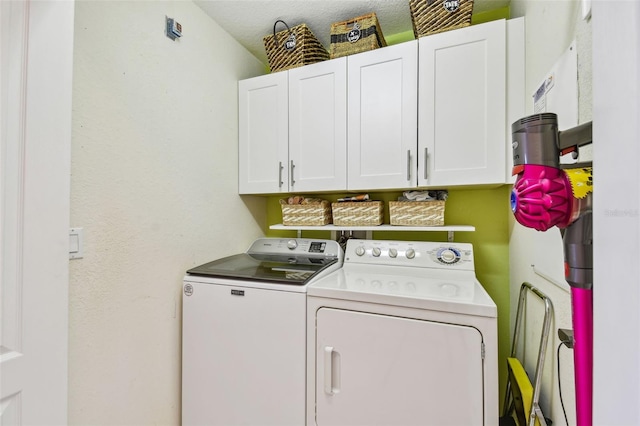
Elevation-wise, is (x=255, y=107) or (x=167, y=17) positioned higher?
(x=167, y=17)

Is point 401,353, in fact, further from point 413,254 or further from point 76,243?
point 76,243

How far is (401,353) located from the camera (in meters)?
1.15

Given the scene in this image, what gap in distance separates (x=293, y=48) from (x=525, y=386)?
2.21 meters

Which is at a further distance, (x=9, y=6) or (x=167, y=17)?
(x=167, y=17)

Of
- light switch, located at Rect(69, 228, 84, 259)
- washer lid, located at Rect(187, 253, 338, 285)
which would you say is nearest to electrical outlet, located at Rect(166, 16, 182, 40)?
light switch, located at Rect(69, 228, 84, 259)

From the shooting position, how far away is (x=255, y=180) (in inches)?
80.3

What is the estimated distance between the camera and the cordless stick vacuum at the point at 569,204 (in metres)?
0.41

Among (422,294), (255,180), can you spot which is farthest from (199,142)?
(422,294)

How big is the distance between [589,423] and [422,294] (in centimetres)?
81

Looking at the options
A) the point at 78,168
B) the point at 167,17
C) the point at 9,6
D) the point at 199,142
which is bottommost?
the point at 78,168

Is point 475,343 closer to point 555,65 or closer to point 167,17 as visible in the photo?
point 555,65

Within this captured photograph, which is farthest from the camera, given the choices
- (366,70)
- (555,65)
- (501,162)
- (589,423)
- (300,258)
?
(300,258)

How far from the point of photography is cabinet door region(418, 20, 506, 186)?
4.79 ft

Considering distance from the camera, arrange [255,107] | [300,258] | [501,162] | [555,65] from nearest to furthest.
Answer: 1. [555,65]
2. [501,162]
3. [300,258]
4. [255,107]
